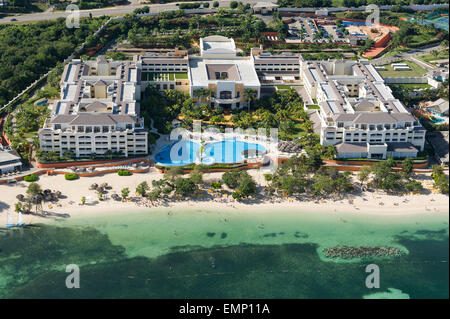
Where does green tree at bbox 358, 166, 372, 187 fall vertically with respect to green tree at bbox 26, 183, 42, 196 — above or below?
below

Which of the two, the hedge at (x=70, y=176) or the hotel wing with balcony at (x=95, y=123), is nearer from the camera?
the hedge at (x=70, y=176)

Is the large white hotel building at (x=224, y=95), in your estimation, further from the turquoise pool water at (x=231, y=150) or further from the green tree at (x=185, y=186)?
the green tree at (x=185, y=186)

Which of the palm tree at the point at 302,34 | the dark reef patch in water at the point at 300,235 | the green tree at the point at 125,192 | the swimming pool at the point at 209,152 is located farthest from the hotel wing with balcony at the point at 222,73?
the dark reef patch in water at the point at 300,235

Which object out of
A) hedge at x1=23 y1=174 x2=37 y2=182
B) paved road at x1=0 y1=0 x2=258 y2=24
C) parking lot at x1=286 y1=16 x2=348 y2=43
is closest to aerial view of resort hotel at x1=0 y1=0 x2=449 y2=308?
hedge at x1=23 y1=174 x2=37 y2=182

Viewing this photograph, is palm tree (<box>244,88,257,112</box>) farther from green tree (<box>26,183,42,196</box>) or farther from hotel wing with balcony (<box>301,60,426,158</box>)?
green tree (<box>26,183,42,196</box>)

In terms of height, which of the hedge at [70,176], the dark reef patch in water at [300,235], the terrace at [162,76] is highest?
the terrace at [162,76]

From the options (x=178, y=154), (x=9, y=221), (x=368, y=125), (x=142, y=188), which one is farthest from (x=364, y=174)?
(x=9, y=221)

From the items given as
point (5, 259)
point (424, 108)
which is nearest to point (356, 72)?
point (424, 108)
